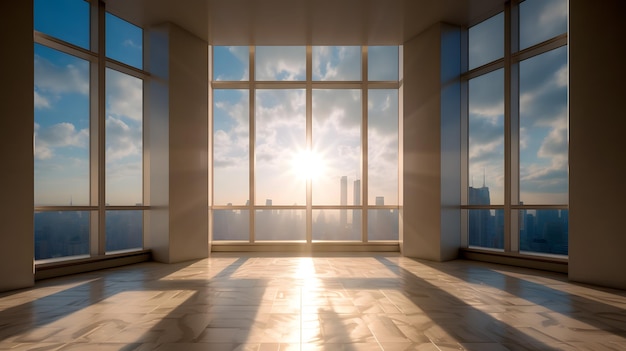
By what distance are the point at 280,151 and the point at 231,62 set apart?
2360 millimetres

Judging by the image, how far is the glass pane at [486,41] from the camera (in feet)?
21.3

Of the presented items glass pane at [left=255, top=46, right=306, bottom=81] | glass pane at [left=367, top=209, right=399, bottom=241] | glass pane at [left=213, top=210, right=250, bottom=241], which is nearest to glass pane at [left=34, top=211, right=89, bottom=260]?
glass pane at [left=213, top=210, right=250, bottom=241]

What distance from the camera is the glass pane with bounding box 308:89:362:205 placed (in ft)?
26.0

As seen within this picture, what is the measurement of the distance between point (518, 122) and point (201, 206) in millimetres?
6198

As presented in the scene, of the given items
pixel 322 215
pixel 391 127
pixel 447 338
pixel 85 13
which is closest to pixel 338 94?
pixel 391 127

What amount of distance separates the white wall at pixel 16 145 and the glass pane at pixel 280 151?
4.15 metres

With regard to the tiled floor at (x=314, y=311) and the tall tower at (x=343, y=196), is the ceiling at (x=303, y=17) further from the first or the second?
the tiled floor at (x=314, y=311)

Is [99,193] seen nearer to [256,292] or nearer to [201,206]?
[201,206]

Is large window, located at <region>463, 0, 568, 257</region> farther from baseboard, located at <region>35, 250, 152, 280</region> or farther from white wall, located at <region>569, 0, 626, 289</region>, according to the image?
baseboard, located at <region>35, 250, 152, 280</region>

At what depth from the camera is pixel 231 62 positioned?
800 centimetres

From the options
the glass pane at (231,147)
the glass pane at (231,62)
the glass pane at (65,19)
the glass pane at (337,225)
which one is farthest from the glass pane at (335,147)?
the glass pane at (65,19)

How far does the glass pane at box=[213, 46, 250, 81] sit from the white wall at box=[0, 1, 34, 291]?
3.65 m

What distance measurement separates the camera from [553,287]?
180 inches

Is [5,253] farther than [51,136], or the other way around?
[51,136]
